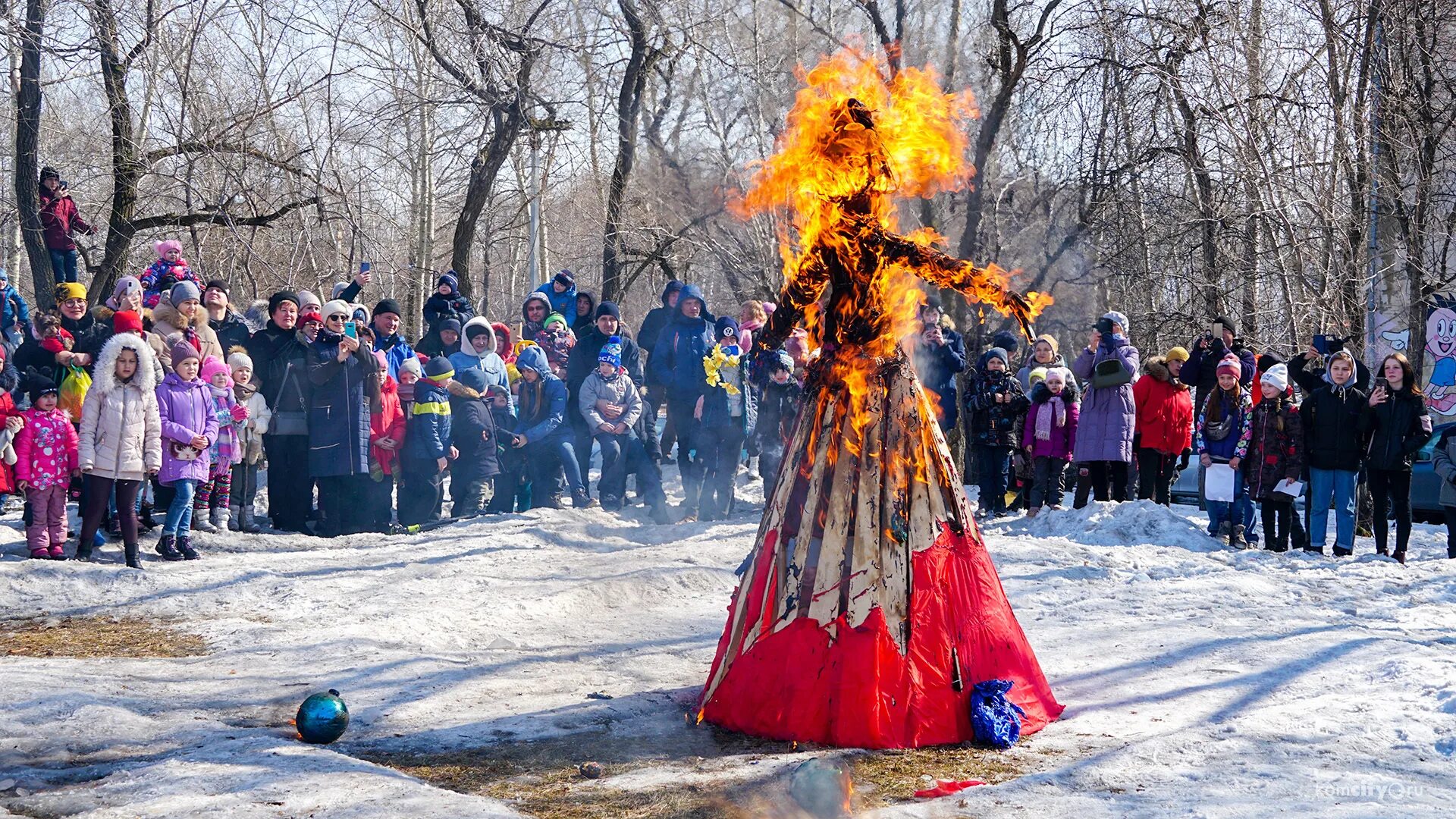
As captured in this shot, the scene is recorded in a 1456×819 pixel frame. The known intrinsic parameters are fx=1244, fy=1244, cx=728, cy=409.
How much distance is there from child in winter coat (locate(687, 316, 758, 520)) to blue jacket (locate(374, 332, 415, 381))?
2789 millimetres

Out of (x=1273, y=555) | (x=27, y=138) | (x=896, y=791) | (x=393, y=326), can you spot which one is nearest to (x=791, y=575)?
(x=896, y=791)

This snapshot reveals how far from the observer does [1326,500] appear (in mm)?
10203

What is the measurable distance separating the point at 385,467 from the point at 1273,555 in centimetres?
744

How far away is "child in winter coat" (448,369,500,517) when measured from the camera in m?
11.0

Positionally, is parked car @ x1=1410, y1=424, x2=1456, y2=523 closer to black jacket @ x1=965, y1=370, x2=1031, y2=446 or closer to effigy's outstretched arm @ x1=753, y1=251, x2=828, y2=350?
black jacket @ x1=965, y1=370, x2=1031, y2=446

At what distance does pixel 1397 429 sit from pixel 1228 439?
1306 millimetres

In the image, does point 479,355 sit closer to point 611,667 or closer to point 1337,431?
point 611,667

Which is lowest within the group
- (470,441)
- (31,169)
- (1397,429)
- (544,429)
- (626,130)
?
(470,441)

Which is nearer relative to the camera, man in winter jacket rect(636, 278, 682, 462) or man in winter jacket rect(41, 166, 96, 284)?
man in winter jacket rect(636, 278, 682, 462)

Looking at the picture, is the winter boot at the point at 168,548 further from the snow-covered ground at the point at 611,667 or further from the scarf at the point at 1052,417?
the scarf at the point at 1052,417

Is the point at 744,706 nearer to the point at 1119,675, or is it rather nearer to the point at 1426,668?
the point at 1119,675

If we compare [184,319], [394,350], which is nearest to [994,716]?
[184,319]

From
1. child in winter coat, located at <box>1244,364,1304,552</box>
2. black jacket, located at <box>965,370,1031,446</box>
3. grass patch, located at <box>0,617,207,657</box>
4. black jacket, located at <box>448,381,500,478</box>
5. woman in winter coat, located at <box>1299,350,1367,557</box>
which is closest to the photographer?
grass patch, located at <box>0,617,207,657</box>

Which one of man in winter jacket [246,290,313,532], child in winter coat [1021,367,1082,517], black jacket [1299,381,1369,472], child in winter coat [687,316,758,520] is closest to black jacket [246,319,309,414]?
man in winter jacket [246,290,313,532]
